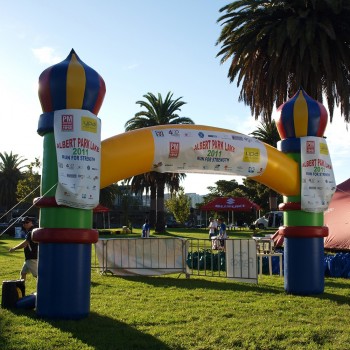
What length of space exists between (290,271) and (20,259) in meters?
11.1

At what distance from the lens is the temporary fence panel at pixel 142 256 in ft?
41.7

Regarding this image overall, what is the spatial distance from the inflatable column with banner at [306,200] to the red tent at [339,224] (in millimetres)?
7353

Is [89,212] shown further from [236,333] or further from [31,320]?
[236,333]

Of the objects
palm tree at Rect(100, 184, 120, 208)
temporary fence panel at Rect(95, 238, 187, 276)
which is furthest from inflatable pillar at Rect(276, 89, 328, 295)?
palm tree at Rect(100, 184, 120, 208)

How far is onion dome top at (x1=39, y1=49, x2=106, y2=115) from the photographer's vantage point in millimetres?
7461

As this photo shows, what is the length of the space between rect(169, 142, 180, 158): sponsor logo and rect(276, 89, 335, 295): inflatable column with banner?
2783 mm

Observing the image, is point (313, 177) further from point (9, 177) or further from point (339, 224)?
point (9, 177)

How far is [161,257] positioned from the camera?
12.8 meters

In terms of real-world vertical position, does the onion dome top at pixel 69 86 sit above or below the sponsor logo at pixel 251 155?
above

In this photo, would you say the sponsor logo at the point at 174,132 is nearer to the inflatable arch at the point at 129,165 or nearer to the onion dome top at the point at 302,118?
the inflatable arch at the point at 129,165

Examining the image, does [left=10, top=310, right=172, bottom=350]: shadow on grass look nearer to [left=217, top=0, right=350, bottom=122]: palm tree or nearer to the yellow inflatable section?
the yellow inflatable section

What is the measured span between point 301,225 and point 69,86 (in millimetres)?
5381

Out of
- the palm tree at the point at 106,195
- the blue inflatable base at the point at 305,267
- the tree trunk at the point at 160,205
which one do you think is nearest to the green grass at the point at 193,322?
the blue inflatable base at the point at 305,267

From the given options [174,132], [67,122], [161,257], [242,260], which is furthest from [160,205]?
[67,122]
